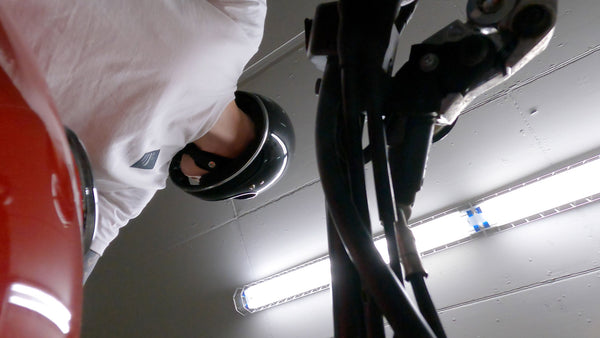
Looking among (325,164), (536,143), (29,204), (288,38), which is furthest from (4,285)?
(536,143)

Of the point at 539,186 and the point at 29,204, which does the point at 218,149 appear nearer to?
the point at 29,204

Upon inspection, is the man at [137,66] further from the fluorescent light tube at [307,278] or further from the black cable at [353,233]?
the fluorescent light tube at [307,278]

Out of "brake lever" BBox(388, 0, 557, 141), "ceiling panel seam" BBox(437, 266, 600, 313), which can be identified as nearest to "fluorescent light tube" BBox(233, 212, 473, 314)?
"ceiling panel seam" BBox(437, 266, 600, 313)

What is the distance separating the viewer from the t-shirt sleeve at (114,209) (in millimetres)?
929

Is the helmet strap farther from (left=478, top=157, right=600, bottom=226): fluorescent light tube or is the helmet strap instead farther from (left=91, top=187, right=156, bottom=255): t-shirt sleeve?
(left=478, top=157, right=600, bottom=226): fluorescent light tube

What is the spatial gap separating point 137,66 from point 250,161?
0.99 feet

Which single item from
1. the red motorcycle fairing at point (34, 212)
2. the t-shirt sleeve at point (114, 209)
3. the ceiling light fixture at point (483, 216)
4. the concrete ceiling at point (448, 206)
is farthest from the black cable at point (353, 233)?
the concrete ceiling at point (448, 206)

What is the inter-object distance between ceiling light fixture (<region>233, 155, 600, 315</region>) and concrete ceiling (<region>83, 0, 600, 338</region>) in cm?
8

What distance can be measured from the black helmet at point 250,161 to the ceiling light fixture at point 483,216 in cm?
55

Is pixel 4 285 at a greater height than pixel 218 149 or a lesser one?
lesser

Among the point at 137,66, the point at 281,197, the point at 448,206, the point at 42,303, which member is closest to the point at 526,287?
the point at 448,206

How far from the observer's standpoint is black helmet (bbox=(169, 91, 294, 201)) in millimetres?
921

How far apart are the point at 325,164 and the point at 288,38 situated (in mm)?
1202

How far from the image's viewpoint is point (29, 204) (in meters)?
0.38
